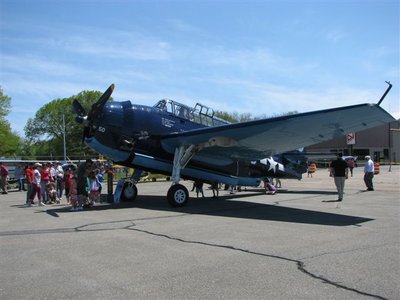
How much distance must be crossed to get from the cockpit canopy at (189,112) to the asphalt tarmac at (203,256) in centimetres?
474

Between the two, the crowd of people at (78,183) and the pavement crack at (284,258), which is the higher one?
the crowd of people at (78,183)

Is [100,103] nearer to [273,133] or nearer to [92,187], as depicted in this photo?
[92,187]

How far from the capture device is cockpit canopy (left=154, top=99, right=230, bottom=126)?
14.7m

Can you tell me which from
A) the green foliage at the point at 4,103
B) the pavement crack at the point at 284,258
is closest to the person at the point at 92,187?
the pavement crack at the point at 284,258

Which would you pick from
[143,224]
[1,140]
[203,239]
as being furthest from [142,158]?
[1,140]

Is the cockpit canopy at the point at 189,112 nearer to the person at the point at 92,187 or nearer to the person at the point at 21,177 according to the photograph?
the person at the point at 92,187

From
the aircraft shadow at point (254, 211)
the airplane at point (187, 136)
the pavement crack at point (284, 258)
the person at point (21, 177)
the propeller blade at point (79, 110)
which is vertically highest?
the propeller blade at point (79, 110)

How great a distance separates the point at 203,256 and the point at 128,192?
9578 millimetres

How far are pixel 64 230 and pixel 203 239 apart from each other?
3281mm

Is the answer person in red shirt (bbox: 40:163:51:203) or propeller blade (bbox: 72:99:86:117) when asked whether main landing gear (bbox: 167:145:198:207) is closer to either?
propeller blade (bbox: 72:99:86:117)

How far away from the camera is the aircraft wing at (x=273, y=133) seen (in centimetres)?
1076

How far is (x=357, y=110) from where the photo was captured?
33.6 ft

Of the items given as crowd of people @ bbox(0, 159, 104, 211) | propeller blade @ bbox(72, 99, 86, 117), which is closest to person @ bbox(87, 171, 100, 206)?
crowd of people @ bbox(0, 159, 104, 211)

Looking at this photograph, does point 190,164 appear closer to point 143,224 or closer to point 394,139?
point 143,224
